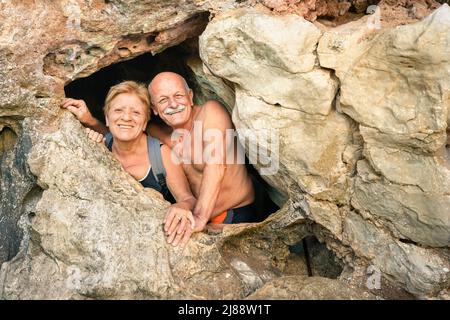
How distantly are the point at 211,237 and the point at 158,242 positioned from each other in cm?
38

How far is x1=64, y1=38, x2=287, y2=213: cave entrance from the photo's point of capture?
12.6 feet

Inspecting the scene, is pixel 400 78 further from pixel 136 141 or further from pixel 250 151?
pixel 136 141

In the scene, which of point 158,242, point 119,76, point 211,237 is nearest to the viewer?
point 158,242

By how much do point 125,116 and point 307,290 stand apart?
1.69 m

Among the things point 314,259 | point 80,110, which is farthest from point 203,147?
point 314,259

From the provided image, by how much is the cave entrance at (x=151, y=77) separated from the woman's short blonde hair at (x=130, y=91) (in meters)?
0.41

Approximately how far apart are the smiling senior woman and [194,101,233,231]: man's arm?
0.13 metres

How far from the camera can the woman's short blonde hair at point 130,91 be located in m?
3.54

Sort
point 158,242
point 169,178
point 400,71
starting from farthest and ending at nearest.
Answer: point 169,178 < point 158,242 < point 400,71

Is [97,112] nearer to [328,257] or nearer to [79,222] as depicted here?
[79,222]

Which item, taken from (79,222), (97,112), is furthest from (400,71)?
(97,112)

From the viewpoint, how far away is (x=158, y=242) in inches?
118

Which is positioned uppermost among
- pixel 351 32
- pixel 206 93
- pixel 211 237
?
pixel 351 32

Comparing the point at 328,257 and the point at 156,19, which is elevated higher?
the point at 156,19
